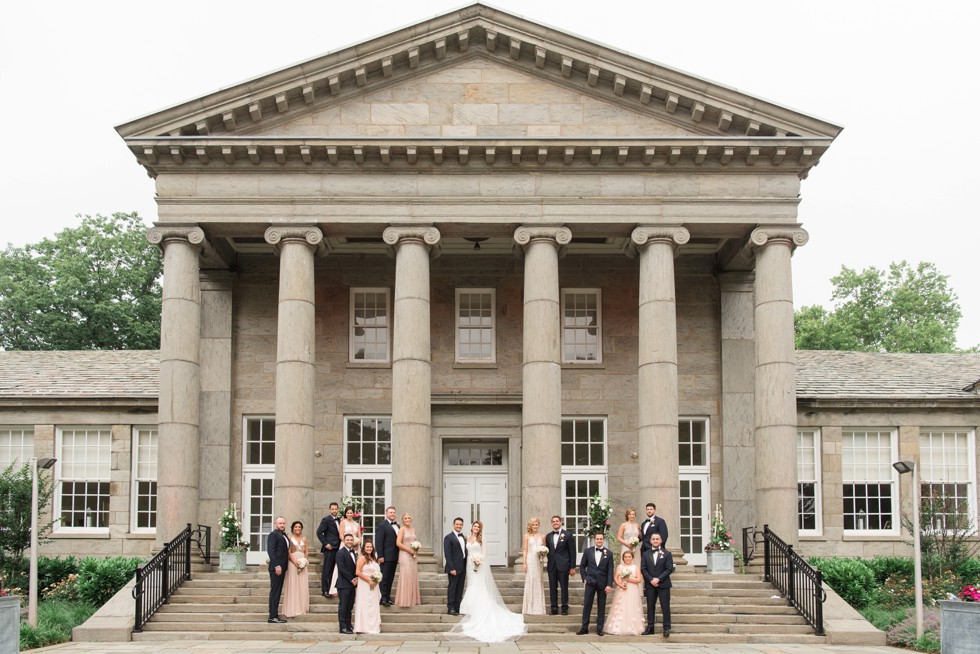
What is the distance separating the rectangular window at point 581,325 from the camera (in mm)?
28906

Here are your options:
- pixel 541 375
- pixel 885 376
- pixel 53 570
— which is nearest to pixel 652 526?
pixel 541 375

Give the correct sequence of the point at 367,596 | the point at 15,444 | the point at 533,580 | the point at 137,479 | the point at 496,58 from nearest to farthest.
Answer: the point at 367,596 < the point at 533,580 < the point at 496,58 < the point at 137,479 < the point at 15,444

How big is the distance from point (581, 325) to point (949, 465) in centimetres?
999

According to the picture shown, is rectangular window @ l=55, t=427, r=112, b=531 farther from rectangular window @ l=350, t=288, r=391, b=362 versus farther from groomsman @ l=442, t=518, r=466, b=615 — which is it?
groomsman @ l=442, t=518, r=466, b=615

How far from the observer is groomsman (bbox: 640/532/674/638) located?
20.0m

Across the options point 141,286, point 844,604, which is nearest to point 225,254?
point 844,604

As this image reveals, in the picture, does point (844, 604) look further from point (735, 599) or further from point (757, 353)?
point (757, 353)

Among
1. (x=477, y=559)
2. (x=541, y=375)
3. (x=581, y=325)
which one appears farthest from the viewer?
(x=581, y=325)

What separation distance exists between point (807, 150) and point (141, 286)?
34.8m

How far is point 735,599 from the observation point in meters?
22.2

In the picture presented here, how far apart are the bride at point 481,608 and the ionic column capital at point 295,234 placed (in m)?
7.79

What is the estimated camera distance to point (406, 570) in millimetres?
21531

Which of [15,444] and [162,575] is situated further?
[15,444]

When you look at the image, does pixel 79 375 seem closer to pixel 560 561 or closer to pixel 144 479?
pixel 144 479
